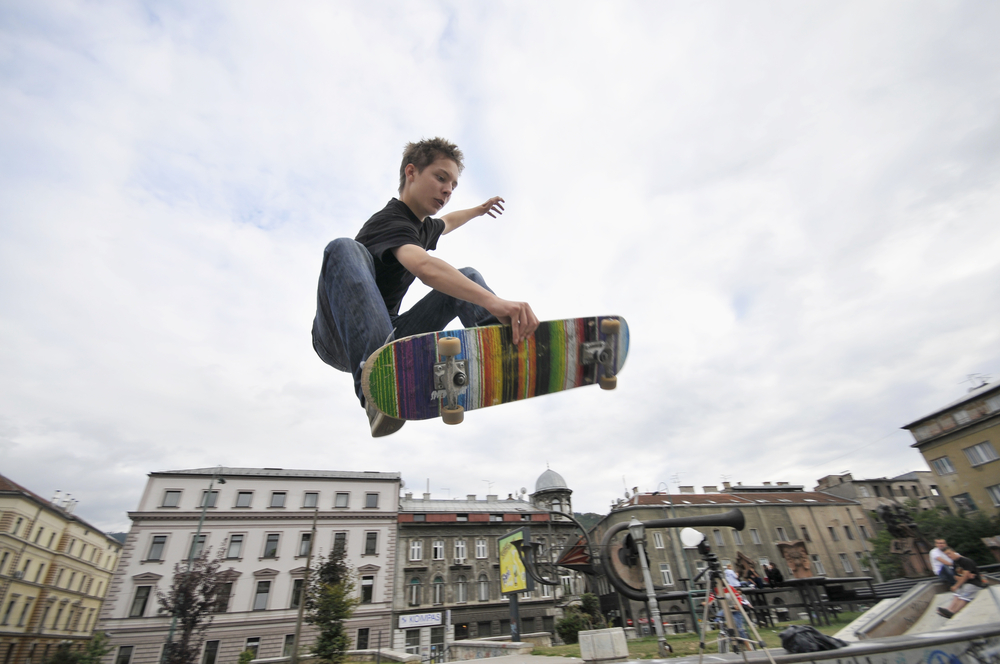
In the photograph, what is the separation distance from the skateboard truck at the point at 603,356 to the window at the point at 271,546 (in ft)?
130

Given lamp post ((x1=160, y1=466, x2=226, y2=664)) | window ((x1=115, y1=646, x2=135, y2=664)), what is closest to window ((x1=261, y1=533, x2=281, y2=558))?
lamp post ((x1=160, y1=466, x2=226, y2=664))

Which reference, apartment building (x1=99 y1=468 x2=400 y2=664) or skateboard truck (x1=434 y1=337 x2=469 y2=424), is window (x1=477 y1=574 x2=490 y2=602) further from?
skateboard truck (x1=434 y1=337 x2=469 y2=424)

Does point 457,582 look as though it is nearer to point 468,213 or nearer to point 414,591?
point 414,591

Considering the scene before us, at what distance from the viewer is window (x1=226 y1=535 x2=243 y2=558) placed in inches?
1330

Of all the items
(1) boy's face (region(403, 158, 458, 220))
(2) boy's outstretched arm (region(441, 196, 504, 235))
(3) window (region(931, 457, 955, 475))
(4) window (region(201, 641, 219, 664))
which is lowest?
(4) window (region(201, 641, 219, 664))

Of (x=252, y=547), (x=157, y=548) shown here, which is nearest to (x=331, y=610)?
(x=252, y=547)

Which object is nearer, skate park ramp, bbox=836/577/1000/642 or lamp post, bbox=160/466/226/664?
skate park ramp, bbox=836/577/1000/642

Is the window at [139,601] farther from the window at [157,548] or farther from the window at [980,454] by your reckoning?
the window at [980,454]

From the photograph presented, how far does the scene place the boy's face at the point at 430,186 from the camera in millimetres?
3213

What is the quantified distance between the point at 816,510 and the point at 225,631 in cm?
5160

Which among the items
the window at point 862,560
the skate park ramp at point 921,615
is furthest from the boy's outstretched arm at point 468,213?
the window at point 862,560

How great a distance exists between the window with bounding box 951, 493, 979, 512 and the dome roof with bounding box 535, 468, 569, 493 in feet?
105

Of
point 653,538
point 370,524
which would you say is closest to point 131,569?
point 370,524

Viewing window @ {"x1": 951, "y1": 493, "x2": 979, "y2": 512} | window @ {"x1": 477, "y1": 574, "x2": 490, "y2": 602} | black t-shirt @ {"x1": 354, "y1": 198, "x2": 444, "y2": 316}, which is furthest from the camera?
window @ {"x1": 477, "y1": 574, "x2": 490, "y2": 602}
